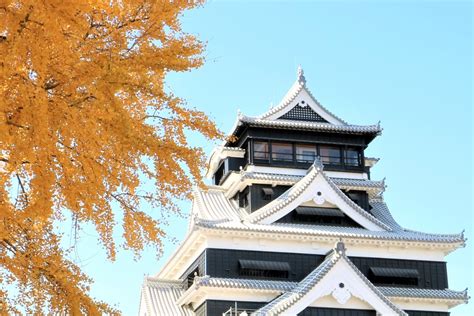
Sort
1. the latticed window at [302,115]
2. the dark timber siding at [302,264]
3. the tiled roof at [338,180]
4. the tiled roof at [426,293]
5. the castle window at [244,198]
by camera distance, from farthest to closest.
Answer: the latticed window at [302,115] < the castle window at [244,198] < the tiled roof at [338,180] < the tiled roof at [426,293] < the dark timber siding at [302,264]

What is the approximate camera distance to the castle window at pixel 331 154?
3212 cm

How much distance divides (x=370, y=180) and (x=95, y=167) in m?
24.4

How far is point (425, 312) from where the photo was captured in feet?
94.5

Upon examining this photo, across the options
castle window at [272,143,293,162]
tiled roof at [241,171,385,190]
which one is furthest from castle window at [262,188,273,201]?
castle window at [272,143,293,162]

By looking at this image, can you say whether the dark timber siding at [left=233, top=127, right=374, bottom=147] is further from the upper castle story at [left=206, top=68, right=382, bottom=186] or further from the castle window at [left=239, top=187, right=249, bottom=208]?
the castle window at [left=239, top=187, right=249, bottom=208]

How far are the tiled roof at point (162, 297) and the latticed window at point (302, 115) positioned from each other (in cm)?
883

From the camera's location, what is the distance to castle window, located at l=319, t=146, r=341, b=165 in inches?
1265

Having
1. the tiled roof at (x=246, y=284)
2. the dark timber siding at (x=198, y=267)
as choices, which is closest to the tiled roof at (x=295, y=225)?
the dark timber siding at (x=198, y=267)

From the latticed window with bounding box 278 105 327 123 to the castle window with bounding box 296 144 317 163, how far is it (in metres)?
1.22

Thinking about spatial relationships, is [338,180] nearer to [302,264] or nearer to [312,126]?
[312,126]

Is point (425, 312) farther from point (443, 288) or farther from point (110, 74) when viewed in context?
point (110, 74)

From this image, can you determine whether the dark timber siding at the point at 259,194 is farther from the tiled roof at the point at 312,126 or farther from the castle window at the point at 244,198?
the tiled roof at the point at 312,126

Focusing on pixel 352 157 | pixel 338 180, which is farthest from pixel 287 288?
Result: pixel 352 157

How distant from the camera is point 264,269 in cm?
2780
